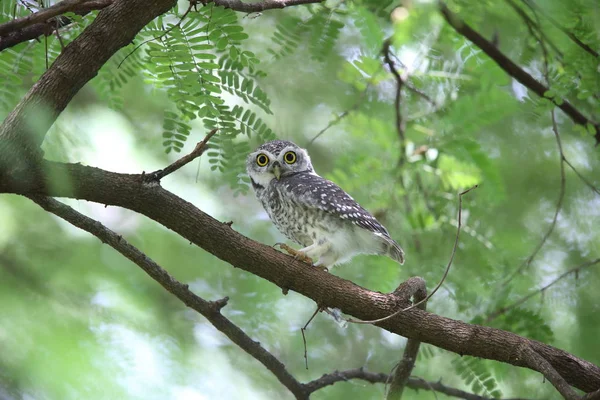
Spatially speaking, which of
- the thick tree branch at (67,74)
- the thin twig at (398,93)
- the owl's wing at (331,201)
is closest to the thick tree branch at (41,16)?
the thick tree branch at (67,74)

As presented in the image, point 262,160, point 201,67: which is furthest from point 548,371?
point 262,160

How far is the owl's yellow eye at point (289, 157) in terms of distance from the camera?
4.27 meters

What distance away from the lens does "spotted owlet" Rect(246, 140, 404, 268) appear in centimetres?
374

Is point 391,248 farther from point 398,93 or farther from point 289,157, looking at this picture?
point 398,93

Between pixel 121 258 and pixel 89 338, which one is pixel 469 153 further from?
pixel 89 338

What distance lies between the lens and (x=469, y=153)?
4.64 meters

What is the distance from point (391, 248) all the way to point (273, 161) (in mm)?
915

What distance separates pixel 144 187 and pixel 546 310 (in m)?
2.80

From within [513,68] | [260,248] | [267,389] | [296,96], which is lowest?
[267,389]

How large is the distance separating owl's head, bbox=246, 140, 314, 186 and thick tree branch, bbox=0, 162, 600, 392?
123 centimetres

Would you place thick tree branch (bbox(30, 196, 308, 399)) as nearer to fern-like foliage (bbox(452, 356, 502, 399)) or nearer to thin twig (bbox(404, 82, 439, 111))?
fern-like foliage (bbox(452, 356, 502, 399))

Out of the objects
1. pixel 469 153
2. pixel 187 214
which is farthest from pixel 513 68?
pixel 187 214

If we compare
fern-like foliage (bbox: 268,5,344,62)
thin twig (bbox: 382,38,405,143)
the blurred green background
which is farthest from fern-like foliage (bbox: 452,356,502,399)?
fern-like foliage (bbox: 268,5,344,62)

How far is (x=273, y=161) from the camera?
166 inches
